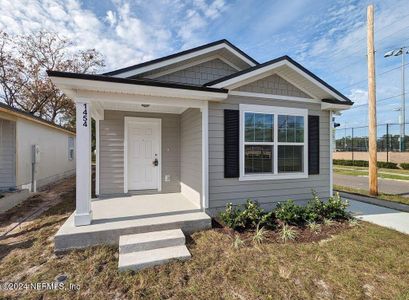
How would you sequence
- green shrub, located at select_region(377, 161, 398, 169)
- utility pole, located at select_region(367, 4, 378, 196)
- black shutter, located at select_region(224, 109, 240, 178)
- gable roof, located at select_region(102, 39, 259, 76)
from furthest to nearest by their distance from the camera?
green shrub, located at select_region(377, 161, 398, 169)
utility pole, located at select_region(367, 4, 378, 196)
gable roof, located at select_region(102, 39, 259, 76)
black shutter, located at select_region(224, 109, 240, 178)

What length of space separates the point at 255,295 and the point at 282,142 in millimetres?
3659

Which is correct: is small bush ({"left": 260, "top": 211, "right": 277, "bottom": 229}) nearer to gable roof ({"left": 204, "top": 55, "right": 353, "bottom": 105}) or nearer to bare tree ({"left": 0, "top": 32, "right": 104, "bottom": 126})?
gable roof ({"left": 204, "top": 55, "right": 353, "bottom": 105})

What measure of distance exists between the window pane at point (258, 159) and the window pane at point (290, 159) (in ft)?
0.89

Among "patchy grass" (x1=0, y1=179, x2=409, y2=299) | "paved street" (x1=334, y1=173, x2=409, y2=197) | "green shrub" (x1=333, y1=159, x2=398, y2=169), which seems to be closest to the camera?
"patchy grass" (x1=0, y1=179, x2=409, y2=299)

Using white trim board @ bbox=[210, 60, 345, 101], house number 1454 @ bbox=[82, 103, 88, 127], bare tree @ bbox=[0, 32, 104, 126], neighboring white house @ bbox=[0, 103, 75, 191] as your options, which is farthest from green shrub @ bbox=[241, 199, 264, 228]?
bare tree @ bbox=[0, 32, 104, 126]

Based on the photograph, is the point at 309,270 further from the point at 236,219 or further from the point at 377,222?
the point at 377,222

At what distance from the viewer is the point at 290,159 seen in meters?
5.51

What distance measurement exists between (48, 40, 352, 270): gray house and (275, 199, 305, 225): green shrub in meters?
0.42

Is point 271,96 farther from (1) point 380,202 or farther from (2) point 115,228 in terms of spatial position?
(1) point 380,202

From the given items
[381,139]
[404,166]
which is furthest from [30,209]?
[381,139]

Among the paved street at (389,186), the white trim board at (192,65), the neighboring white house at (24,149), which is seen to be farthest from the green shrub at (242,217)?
the paved street at (389,186)

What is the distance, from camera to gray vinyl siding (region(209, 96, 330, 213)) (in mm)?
4789

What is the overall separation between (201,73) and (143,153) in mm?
2938

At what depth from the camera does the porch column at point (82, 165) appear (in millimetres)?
3795
